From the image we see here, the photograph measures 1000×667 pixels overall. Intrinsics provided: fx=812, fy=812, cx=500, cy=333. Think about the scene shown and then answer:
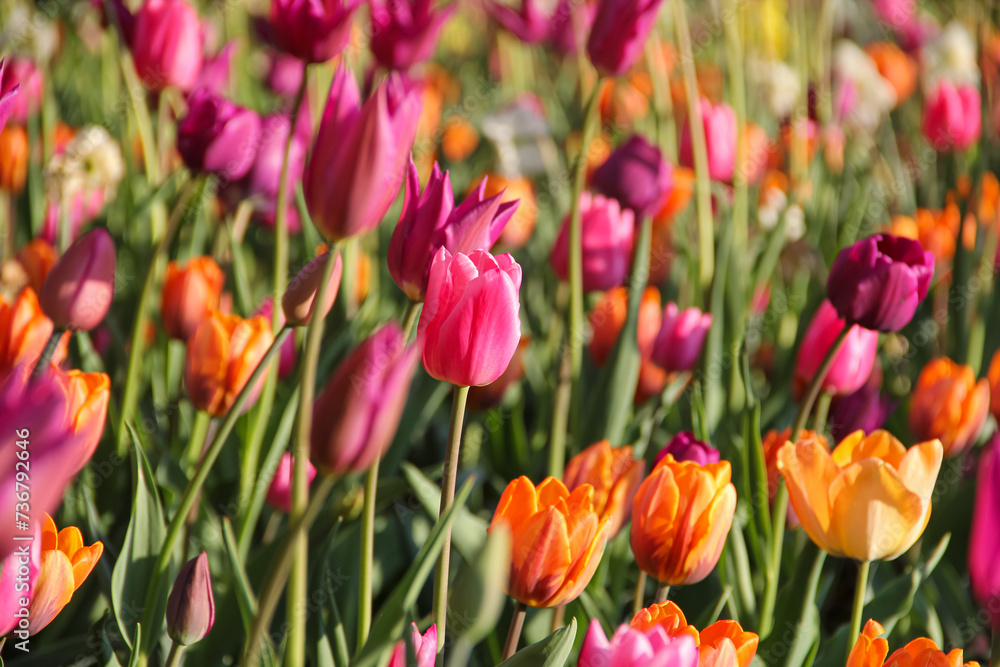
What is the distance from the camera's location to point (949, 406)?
32.6 inches

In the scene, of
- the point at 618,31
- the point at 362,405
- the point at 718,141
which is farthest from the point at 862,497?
the point at 718,141

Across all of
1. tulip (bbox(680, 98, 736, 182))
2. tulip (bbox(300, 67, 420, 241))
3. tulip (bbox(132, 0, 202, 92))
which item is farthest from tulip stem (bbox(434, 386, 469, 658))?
tulip (bbox(680, 98, 736, 182))

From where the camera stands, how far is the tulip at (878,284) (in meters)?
0.64

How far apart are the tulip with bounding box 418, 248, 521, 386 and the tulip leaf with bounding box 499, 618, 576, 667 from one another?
5.8 inches

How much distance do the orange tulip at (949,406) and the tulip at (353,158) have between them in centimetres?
66

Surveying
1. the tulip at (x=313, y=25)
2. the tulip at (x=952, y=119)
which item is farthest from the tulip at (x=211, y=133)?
the tulip at (x=952, y=119)

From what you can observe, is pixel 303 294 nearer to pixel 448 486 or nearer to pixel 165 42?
pixel 448 486

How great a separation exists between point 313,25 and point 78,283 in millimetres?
263

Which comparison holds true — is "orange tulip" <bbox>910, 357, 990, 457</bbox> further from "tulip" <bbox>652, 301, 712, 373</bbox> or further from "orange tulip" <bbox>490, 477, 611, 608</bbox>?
"orange tulip" <bbox>490, 477, 611, 608</bbox>

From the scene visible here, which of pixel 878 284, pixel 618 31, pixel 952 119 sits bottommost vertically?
pixel 952 119

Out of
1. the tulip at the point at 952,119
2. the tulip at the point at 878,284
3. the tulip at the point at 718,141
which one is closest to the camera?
the tulip at the point at 878,284

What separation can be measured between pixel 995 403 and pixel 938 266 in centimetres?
40

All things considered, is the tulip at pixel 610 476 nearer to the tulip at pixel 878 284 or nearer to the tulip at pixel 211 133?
the tulip at pixel 878 284

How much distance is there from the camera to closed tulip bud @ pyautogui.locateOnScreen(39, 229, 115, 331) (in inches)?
24.0
